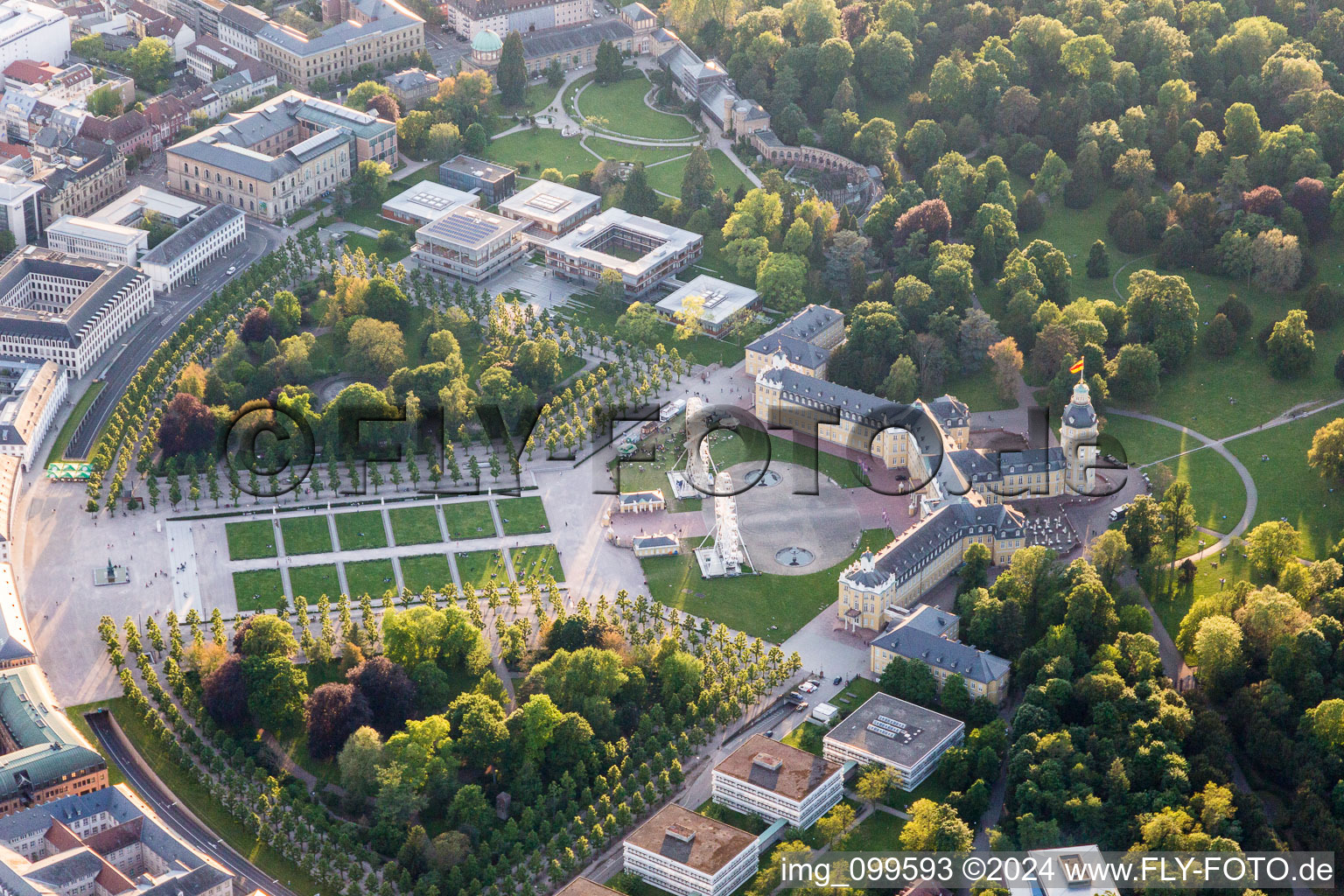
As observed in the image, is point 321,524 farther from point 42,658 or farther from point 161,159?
point 161,159

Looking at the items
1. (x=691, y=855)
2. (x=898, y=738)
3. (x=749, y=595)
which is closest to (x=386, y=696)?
(x=691, y=855)

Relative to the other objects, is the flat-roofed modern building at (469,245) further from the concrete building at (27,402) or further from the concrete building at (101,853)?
the concrete building at (101,853)

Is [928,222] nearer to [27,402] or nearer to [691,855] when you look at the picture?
[27,402]

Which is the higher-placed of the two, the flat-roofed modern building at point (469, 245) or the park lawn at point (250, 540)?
the flat-roofed modern building at point (469, 245)

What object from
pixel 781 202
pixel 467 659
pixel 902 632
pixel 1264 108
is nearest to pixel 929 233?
pixel 781 202

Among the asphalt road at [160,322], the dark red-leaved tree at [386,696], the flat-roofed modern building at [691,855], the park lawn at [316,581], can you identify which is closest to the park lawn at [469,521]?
the park lawn at [316,581]

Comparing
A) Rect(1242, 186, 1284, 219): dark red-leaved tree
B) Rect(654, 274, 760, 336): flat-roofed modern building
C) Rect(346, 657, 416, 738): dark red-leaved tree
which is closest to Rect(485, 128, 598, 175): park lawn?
Rect(654, 274, 760, 336): flat-roofed modern building
